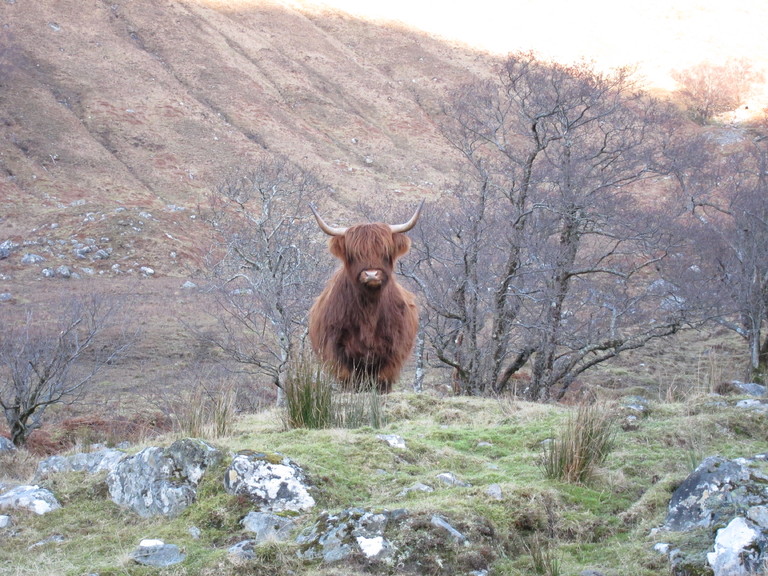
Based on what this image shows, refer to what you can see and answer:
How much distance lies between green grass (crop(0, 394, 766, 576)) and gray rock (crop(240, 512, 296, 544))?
0.09m

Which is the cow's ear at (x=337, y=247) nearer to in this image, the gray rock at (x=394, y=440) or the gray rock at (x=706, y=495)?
the gray rock at (x=394, y=440)

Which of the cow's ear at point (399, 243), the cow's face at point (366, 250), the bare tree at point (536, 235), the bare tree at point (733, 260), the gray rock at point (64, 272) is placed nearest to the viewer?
the cow's face at point (366, 250)

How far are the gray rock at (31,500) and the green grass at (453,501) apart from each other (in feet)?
0.24

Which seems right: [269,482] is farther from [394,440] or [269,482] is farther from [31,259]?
[31,259]

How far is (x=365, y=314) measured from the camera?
31.9 feet

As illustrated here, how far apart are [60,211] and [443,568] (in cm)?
4133

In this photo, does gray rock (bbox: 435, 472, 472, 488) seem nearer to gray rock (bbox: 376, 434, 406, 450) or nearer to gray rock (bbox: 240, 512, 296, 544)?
gray rock (bbox: 376, 434, 406, 450)

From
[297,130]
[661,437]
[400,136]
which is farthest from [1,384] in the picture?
[400,136]

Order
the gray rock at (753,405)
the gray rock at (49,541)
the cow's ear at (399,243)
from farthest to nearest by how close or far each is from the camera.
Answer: the cow's ear at (399,243) < the gray rock at (753,405) < the gray rock at (49,541)

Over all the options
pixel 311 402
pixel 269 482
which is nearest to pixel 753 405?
pixel 311 402

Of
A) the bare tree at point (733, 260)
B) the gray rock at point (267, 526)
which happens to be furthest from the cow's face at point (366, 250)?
the bare tree at point (733, 260)

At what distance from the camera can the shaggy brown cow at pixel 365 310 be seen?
936cm

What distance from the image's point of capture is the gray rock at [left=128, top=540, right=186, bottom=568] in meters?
3.87

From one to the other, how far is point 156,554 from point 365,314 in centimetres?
594
